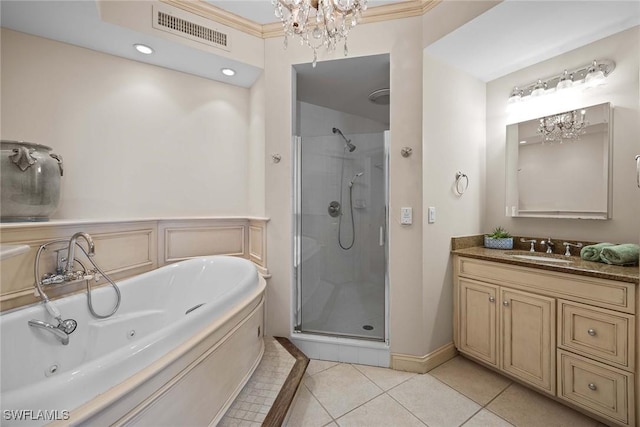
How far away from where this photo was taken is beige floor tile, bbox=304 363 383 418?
1670 mm

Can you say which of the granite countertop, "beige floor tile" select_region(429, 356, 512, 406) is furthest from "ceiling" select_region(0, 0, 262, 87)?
"beige floor tile" select_region(429, 356, 512, 406)

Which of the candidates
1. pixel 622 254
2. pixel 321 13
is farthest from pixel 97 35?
pixel 622 254

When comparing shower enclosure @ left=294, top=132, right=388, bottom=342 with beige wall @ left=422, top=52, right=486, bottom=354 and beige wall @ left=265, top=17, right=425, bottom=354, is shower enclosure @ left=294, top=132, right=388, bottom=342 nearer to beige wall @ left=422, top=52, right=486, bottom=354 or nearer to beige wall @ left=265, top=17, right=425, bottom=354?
beige wall @ left=265, top=17, right=425, bottom=354

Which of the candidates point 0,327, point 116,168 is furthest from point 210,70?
point 0,327

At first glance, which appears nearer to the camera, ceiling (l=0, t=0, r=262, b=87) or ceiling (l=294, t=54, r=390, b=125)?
ceiling (l=0, t=0, r=262, b=87)

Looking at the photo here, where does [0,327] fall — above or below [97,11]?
below

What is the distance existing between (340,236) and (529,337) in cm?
151

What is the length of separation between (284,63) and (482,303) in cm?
249

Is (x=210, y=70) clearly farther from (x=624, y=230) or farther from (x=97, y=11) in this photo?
(x=624, y=230)

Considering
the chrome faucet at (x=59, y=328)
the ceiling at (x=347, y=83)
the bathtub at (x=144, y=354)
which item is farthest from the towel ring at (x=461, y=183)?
the chrome faucet at (x=59, y=328)

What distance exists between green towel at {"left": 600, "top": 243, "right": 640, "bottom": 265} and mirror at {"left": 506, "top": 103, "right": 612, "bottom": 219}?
1.03ft

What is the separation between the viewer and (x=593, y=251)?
1694 mm

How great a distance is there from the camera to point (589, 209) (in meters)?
1.88

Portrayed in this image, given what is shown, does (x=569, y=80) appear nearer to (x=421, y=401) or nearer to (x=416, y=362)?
(x=416, y=362)
